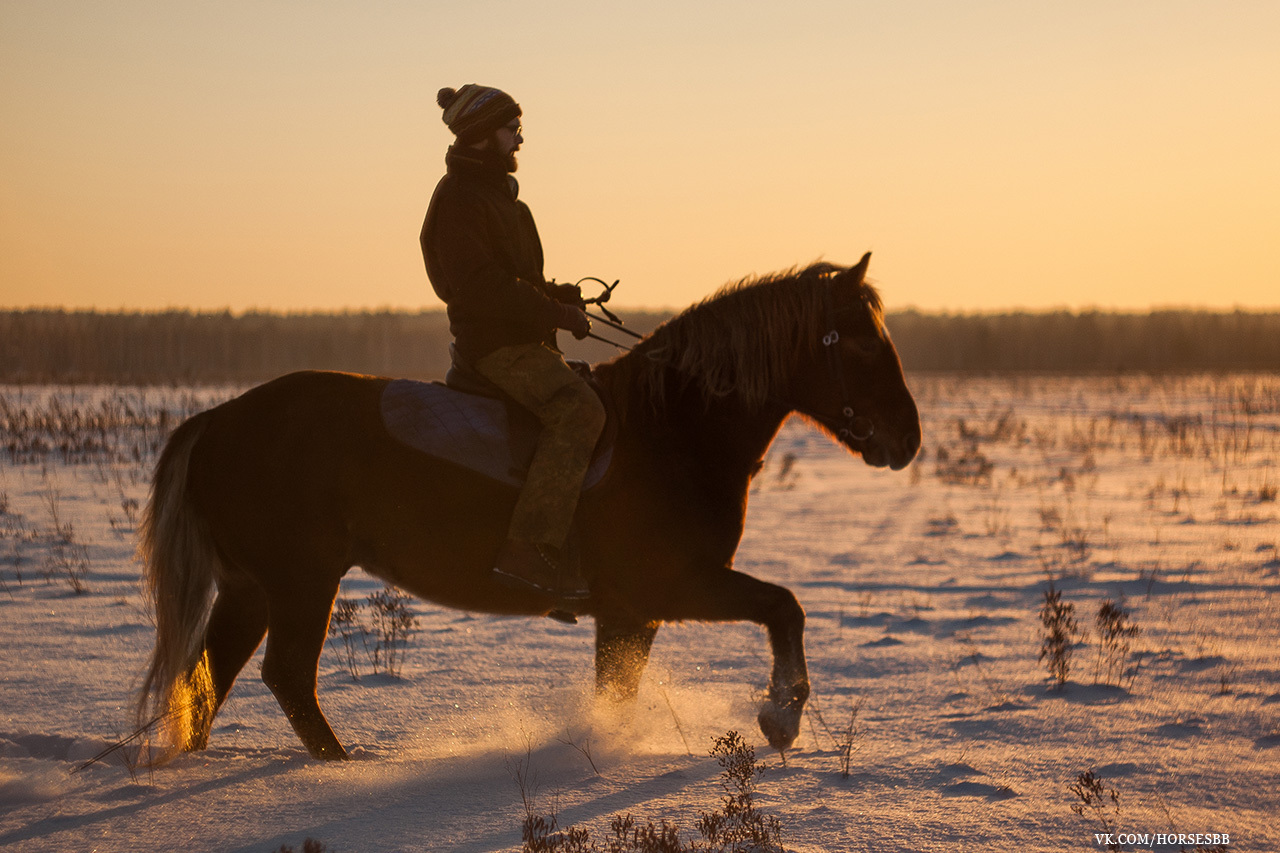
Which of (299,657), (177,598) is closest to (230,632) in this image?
(177,598)

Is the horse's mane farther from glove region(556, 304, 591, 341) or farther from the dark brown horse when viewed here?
glove region(556, 304, 591, 341)

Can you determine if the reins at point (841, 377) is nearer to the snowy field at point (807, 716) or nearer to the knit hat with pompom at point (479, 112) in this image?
the knit hat with pompom at point (479, 112)

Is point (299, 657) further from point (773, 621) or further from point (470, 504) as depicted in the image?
point (773, 621)

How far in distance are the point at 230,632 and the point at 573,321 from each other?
6.85ft

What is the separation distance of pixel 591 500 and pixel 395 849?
5.59ft

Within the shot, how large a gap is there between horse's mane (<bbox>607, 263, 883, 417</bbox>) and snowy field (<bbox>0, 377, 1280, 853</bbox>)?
1.63m

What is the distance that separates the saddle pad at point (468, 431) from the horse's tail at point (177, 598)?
892 mm

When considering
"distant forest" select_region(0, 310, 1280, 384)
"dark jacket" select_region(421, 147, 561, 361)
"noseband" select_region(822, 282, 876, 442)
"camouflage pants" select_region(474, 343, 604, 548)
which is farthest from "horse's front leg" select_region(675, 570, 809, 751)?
"distant forest" select_region(0, 310, 1280, 384)

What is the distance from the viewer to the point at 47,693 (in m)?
5.37

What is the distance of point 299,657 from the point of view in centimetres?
448

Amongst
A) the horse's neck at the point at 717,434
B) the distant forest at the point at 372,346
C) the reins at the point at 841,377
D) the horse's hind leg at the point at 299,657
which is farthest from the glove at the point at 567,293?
the distant forest at the point at 372,346

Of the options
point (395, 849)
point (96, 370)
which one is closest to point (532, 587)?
point (395, 849)

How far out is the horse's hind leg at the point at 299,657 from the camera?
447 cm

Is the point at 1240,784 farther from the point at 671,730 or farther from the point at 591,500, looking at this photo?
the point at 591,500
